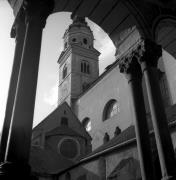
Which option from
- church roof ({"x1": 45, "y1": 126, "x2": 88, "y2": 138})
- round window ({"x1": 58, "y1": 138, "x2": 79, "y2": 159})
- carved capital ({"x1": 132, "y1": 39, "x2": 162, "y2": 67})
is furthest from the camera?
church roof ({"x1": 45, "y1": 126, "x2": 88, "y2": 138})

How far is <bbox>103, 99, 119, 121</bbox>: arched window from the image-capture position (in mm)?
22703

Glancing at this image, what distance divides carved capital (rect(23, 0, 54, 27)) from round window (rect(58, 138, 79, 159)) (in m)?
19.2

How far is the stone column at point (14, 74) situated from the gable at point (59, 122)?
62.2 ft

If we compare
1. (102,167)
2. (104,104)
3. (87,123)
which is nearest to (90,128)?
(87,123)

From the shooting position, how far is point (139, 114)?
6.20 metres

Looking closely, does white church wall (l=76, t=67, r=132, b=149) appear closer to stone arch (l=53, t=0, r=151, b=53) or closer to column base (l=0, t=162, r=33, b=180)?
stone arch (l=53, t=0, r=151, b=53)

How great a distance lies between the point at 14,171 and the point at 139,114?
363cm

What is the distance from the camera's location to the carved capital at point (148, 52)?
6.44 m

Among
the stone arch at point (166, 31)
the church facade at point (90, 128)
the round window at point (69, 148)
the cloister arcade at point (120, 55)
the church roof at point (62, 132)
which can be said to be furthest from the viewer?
the church roof at point (62, 132)

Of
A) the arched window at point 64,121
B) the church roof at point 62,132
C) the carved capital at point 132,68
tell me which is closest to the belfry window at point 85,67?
the arched window at point 64,121

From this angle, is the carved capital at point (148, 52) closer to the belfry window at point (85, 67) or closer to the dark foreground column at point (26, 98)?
the dark foreground column at point (26, 98)

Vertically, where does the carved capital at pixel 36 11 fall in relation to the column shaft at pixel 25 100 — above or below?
above

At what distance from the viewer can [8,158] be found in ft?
11.4

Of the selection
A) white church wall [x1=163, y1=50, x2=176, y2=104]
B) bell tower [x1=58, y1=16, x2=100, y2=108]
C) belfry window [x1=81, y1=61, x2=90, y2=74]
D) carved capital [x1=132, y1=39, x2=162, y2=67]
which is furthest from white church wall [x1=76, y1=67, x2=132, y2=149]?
carved capital [x1=132, y1=39, x2=162, y2=67]
